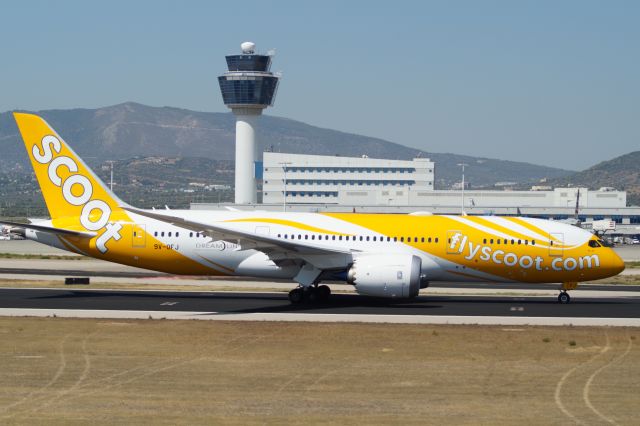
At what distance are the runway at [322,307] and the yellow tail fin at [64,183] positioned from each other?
3.68 m

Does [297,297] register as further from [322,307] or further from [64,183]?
[64,183]

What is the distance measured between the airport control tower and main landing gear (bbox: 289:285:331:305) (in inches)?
3918

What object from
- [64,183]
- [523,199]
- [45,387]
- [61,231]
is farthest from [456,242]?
[523,199]

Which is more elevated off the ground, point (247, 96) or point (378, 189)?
point (247, 96)

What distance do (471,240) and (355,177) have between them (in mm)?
144728

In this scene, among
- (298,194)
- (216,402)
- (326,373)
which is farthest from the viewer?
(298,194)

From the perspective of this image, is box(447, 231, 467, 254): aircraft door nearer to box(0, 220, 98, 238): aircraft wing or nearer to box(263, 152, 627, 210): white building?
box(0, 220, 98, 238): aircraft wing

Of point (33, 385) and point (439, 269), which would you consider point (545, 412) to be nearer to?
point (33, 385)

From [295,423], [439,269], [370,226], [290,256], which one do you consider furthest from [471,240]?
[295,423]

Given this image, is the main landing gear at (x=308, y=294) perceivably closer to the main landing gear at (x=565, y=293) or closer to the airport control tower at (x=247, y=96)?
the main landing gear at (x=565, y=293)

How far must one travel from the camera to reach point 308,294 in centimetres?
4147

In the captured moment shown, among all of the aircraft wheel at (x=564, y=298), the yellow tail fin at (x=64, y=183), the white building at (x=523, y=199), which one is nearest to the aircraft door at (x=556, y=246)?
the aircraft wheel at (x=564, y=298)

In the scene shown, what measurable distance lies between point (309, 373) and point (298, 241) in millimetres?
17388

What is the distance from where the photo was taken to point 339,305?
41.4 meters
